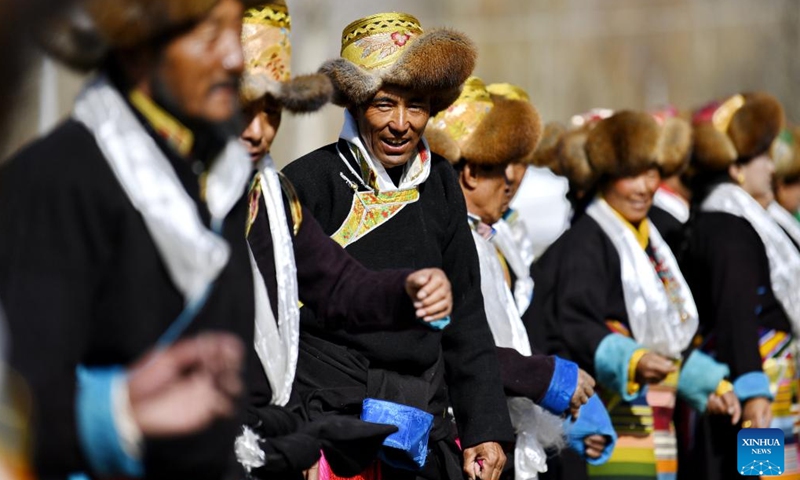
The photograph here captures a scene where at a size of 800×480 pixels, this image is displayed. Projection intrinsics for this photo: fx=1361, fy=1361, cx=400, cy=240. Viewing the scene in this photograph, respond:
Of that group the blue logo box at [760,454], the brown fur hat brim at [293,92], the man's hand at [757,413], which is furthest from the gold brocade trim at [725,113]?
the brown fur hat brim at [293,92]

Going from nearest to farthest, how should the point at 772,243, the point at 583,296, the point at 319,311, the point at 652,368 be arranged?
the point at 319,311 < the point at 652,368 < the point at 583,296 < the point at 772,243

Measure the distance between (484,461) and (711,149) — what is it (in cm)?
304

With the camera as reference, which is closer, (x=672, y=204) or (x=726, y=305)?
(x=726, y=305)

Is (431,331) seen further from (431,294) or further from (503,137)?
(503,137)

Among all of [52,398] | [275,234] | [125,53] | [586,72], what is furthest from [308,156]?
[586,72]

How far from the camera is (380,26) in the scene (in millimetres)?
4363

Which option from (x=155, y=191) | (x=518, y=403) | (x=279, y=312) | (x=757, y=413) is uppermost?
(x=155, y=191)

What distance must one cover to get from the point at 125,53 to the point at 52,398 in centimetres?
62

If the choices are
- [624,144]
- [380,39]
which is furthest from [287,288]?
[624,144]

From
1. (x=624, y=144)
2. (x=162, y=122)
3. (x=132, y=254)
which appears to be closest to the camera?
(x=132, y=254)

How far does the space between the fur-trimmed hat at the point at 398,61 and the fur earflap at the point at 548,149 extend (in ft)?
8.47

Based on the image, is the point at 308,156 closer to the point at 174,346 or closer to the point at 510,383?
the point at 510,383

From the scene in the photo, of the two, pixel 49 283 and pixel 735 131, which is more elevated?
pixel 49 283

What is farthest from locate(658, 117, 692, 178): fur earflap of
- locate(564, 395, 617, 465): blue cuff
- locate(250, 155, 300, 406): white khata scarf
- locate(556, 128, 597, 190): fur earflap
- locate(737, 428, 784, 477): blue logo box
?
locate(250, 155, 300, 406): white khata scarf
